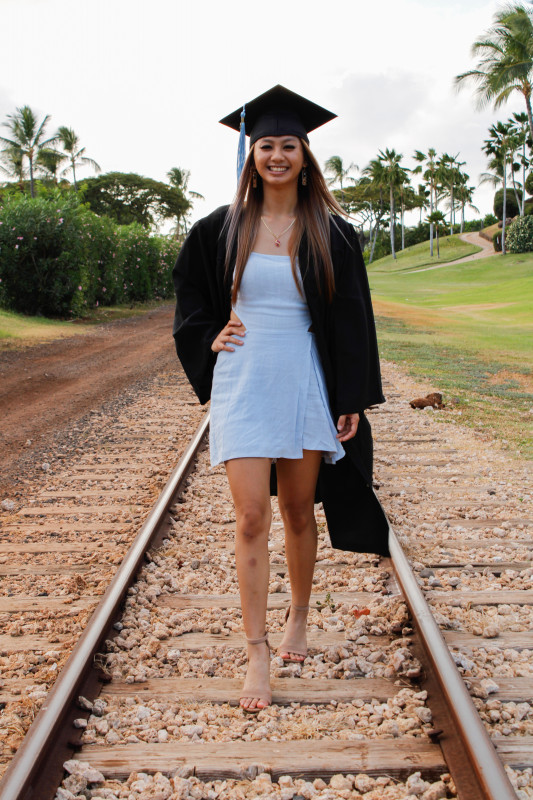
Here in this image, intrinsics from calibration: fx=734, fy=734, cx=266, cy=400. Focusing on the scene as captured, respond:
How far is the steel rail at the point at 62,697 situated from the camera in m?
2.03

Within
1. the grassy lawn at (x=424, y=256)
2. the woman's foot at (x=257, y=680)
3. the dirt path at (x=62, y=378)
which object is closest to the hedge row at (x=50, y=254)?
the dirt path at (x=62, y=378)

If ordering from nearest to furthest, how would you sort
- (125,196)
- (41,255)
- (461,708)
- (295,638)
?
(461,708)
(295,638)
(41,255)
(125,196)

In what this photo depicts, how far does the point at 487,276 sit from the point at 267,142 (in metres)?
54.8

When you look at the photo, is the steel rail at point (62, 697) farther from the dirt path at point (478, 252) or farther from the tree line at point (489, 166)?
the dirt path at point (478, 252)

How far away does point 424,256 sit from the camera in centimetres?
7862

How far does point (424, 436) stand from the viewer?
7254 mm

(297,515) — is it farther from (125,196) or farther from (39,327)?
(125,196)

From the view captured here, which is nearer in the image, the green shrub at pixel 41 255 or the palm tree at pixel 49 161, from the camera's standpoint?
the green shrub at pixel 41 255

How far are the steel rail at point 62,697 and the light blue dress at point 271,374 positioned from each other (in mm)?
910

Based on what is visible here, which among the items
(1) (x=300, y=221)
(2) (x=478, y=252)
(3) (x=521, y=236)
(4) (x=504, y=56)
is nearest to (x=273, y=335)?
(1) (x=300, y=221)

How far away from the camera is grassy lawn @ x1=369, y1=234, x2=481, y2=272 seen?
7294cm

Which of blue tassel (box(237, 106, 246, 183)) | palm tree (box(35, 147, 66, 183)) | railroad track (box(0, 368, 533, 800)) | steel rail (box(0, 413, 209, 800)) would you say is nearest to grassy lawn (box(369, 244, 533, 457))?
railroad track (box(0, 368, 533, 800))

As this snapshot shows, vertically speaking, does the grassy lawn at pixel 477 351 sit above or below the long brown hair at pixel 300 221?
below

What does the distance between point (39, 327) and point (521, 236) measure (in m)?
51.3
